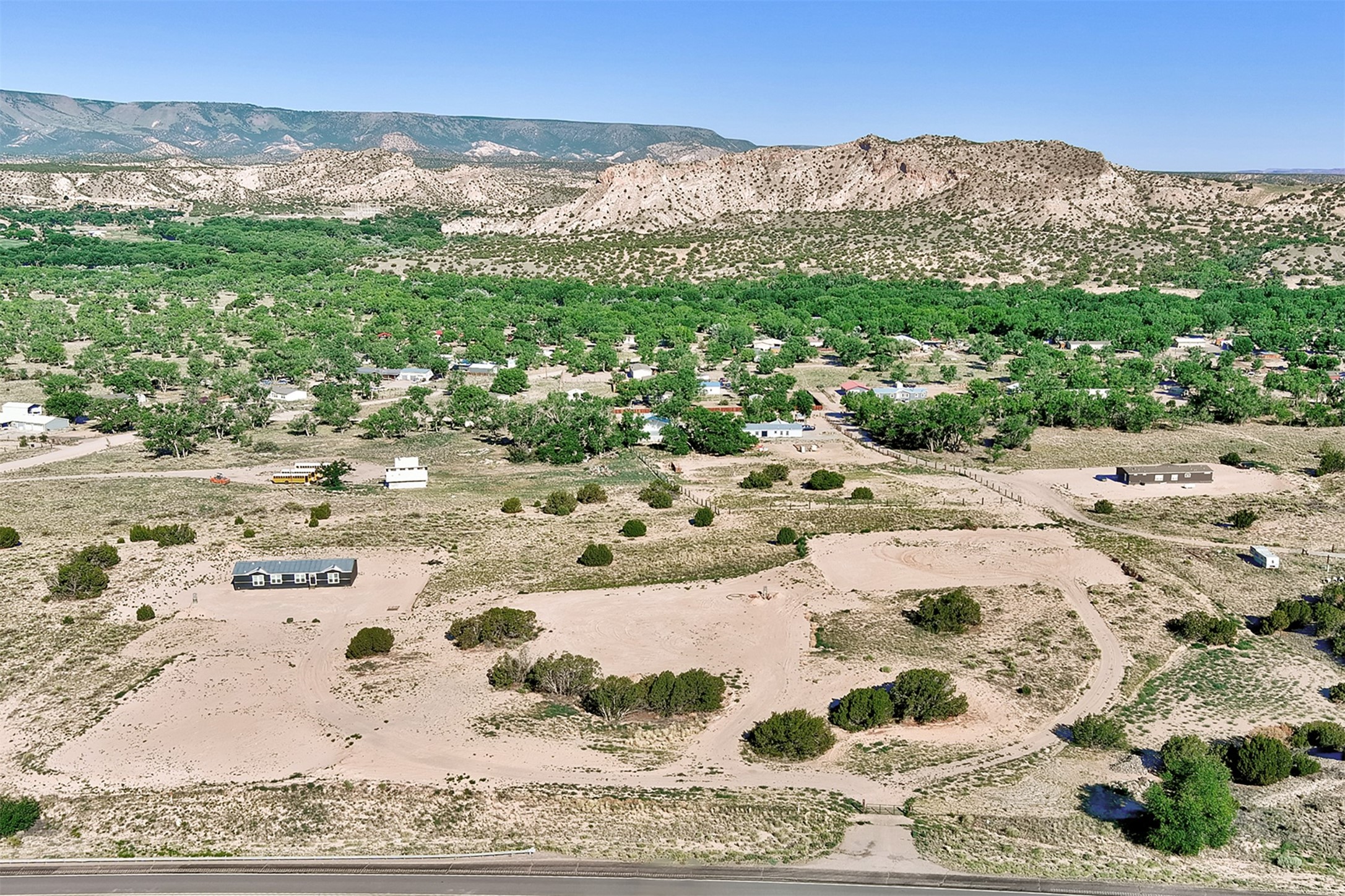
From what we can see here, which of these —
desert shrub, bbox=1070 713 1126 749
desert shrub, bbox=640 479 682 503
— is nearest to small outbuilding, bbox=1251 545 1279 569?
desert shrub, bbox=1070 713 1126 749

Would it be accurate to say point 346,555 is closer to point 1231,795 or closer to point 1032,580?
point 1032,580

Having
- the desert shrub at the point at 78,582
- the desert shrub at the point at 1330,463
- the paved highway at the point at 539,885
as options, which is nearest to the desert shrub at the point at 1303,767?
the paved highway at the point at 539,885

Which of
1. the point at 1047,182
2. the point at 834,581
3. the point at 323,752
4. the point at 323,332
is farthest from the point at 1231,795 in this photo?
the point at 1047,182

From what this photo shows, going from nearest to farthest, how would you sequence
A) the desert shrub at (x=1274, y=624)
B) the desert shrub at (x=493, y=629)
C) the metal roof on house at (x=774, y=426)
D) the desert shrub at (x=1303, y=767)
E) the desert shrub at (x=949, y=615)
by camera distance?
the desert shrub at (x=1303, y=767) → the desert shrub at (x=493, y=629) → the desert shrub at (x=1274, y=624) → the desert shrub at (x=949, y=615) → the metal roof on house at (x=774, y=426)

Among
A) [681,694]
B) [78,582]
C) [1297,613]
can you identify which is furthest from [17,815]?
[1297,613]

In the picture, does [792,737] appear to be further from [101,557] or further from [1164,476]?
[1164,476]

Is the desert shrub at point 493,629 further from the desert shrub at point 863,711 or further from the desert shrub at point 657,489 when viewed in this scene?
the desert shrub at point 657,489
